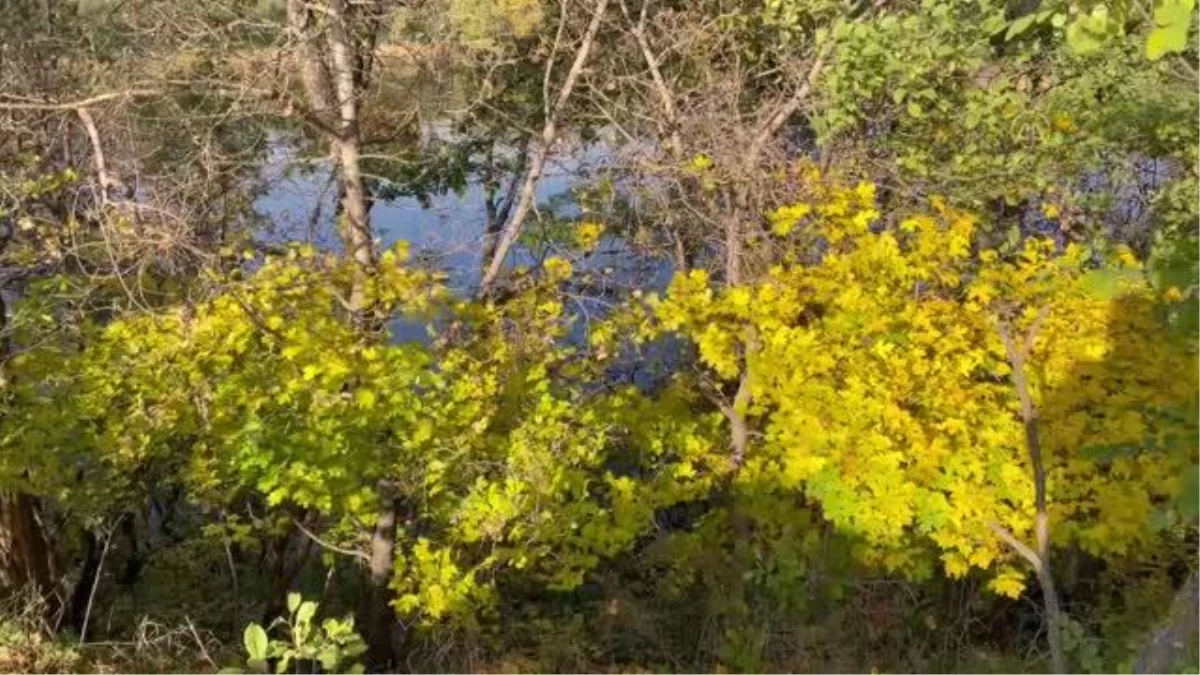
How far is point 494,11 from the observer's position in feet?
35.0

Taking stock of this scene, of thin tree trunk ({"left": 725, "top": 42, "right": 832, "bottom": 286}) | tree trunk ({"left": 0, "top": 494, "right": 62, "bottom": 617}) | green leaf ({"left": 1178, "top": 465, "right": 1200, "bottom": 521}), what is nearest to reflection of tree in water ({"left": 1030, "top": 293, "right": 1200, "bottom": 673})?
thin tree trunk ({"left": 725, "top": 42, "right": 832, "bottom": 286})

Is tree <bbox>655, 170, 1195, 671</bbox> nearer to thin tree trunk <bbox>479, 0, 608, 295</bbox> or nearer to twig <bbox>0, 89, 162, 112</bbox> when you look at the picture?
thin tree trunk <bbox>479, 0, 608, 295</bbox>

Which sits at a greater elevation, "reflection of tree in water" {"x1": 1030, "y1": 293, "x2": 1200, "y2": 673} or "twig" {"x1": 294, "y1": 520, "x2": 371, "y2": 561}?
"reflection of tree in water" {"x1": 1030, "y1": 293, "x2": 1200, "y2": 673}

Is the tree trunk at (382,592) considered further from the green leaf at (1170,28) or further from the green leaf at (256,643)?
the green leaf at (1170,28)

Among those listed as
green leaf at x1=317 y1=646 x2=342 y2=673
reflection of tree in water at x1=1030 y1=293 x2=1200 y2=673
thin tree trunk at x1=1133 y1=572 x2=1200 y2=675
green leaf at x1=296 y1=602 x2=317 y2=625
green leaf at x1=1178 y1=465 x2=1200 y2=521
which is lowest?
green leaf at x1=317 y1=646 x2=342 y2=673

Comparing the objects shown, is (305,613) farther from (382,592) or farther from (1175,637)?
(382,592)

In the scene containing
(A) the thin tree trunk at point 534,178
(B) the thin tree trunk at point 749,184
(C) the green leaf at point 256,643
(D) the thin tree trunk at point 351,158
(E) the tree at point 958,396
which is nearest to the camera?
(C) the green leaf at point 256,643

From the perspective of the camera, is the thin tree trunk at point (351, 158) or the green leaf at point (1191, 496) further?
the thin tree trunk at point (351, 158)

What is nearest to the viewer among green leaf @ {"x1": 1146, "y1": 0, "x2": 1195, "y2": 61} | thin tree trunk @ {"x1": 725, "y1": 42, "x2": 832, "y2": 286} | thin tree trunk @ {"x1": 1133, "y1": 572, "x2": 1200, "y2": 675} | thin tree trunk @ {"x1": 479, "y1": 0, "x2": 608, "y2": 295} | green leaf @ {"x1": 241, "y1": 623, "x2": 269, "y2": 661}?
green leaf @ {"x1": 1146, "y1": 0, "x2": 1195, "y2": 61}

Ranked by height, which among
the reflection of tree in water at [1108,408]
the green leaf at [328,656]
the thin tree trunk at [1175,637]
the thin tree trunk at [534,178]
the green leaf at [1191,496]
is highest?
the thin tree trunk at [534,178]

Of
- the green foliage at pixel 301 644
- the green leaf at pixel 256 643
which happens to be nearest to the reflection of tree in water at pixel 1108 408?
the green foliage at pixel 301 644

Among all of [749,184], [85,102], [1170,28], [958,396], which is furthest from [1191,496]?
[749,184]

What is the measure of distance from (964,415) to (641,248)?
13.1ft

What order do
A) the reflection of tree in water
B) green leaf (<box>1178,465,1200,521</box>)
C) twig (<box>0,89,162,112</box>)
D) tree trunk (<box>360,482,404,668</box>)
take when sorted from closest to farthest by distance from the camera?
green leaf (<box>1178,465,1200,521</box>) < twig (<box>0,89,162,112</box>) < the reflection of tree in water < tree trunk (<box>360,482,404,668</box>)
